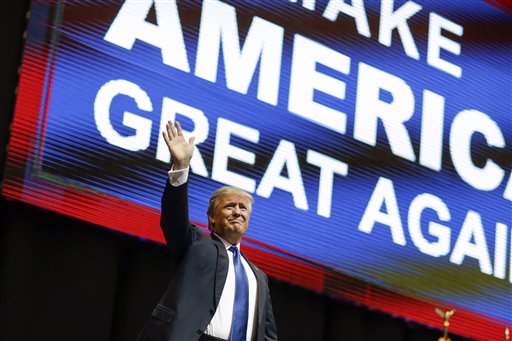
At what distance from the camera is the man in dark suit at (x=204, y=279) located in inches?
112

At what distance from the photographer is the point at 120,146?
152 inches

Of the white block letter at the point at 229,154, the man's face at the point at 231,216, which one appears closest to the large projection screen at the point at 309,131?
the white block letter at the point at 229,154

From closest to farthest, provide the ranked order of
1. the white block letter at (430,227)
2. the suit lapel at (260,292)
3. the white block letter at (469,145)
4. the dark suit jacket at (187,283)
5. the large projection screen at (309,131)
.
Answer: the dark suit jacket at (187,283) → the suit lapel at (260,292) → the large projection screen at (309,131) → the white block letter at (430,227) → the white block letter at (469,145)

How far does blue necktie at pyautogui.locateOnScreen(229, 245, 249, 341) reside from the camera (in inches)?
114

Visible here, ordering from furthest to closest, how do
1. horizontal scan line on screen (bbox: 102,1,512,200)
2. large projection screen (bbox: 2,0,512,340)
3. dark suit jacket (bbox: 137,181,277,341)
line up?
horizontal scan line on screen (bbox: 102,1,512,200) → large projection screen (bbox: 2,0,512,340) → dark suit jacket (bbox: 137,181,277,341)

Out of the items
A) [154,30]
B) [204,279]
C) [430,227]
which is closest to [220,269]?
[204,279]

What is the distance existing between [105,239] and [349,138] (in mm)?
1120

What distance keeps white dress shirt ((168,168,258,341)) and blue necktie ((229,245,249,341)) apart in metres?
0.01

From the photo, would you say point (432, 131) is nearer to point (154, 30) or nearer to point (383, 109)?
point (383, 109)

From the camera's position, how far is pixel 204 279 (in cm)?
291

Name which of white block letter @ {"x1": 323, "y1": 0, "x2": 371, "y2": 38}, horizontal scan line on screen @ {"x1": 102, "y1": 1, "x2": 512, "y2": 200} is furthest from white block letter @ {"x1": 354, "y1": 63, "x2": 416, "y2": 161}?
white block letter @ {"x1": 323, "y1": 0, "x2": 371, "y2": 38}

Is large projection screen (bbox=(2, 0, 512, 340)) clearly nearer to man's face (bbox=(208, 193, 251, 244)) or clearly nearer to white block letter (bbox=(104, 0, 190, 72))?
white block letter (bbox=(104, 0, 190, 72))

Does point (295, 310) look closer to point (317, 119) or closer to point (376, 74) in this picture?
point (317, 119)

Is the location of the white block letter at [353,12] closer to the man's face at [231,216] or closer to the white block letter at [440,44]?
the white block letter at [440,44]
